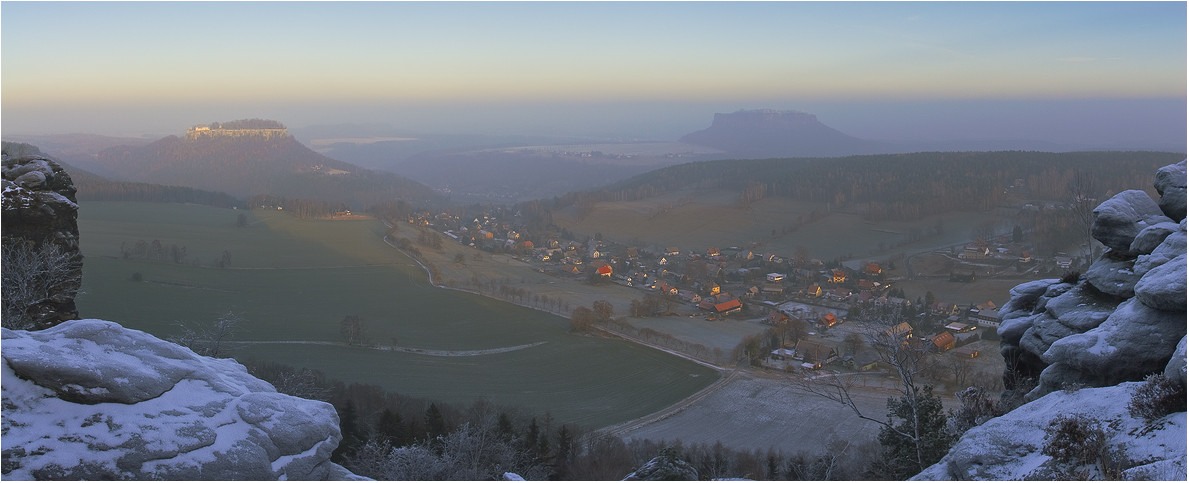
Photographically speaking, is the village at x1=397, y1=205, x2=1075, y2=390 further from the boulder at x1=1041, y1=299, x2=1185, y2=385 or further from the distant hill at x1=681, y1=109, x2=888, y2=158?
the distant hill at x1=681, y1=109, x2=888, y2=158

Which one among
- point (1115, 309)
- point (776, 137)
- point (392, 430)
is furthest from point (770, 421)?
point (776, 137)

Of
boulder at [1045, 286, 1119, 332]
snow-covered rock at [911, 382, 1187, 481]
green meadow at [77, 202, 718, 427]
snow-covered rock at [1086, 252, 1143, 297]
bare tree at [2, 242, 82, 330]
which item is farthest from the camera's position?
green meadow at [77, 202, 718, 427]

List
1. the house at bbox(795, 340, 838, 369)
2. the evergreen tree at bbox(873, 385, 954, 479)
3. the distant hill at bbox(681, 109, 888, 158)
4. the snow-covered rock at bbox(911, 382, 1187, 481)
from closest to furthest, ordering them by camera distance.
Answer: the snow-covered rock at bbox(911, 382, 1187, 481) → the evergreen tree at bbox(873, 385, 954, 479) → the house at bbox(795, 340, 838, 369) → the distant hill at bbox(681, 109, 888, 158)

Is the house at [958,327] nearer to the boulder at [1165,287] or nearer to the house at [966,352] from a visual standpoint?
the house at [966,352]

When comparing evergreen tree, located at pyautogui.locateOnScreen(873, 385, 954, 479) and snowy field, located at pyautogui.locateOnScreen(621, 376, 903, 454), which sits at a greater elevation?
evergreen tree, located at pyautogui.locateOnScreen(873, 385, 954, 479)

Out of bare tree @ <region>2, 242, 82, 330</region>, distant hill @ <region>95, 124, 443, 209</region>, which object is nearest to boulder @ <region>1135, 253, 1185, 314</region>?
bare tree @ <region>2, 242, 82, 330</region>

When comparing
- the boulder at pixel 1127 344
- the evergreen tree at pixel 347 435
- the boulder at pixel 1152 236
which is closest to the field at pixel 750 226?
the boulder at pixel 1152 236

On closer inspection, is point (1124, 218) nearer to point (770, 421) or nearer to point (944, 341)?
point (770, 421)
